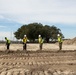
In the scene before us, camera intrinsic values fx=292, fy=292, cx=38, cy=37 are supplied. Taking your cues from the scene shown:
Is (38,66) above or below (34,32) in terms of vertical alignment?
below

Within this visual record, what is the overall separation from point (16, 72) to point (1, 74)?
0.55m

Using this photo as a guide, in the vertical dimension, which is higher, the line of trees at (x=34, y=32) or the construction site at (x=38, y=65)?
the line of trees at (x=34, y=32)

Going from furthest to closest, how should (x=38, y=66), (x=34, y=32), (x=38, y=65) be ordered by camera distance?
(x=34, y=32) → (x=38, y=65) → (x=38, y=66)

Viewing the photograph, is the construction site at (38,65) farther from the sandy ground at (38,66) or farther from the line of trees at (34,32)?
the line of trees at (34,32)

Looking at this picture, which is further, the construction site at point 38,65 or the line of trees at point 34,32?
the line of trees at point 34,32

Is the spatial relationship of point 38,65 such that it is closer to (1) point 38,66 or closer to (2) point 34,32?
(1) point 38,66

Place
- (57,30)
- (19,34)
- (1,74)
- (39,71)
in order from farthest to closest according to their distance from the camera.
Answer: (57,30), (19,34), (39,71), (1,74)

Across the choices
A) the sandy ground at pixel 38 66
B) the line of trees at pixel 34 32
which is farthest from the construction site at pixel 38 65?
the line of trees at pixel 34 32

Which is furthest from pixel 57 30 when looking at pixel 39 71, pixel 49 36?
pixel 39 71

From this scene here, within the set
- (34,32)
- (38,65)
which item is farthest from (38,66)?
(34,32)

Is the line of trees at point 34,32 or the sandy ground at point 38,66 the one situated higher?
the line of trees at point 34,32

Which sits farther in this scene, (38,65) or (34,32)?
(34,32)

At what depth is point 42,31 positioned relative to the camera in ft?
281

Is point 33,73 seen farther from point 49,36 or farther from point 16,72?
point 49,36
